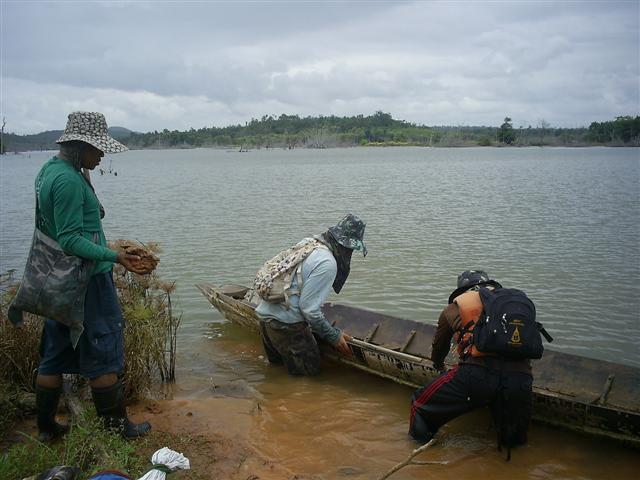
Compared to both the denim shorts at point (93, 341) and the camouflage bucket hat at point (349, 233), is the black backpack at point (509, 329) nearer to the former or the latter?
the camouflage bucket hat at point (349, 233)

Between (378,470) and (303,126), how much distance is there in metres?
166

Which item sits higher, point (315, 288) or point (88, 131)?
point (88, 131)

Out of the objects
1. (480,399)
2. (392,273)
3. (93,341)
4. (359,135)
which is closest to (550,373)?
(480,399)

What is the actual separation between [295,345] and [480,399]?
2.38 m

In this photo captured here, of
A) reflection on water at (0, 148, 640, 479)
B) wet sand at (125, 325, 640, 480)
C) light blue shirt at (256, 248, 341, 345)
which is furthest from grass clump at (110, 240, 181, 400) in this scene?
light blue shirt at (256, 248, 341, 345)

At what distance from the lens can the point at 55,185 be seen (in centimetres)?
353

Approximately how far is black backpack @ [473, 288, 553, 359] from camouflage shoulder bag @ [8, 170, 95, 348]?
3.01 m

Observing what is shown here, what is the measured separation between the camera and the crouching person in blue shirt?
5.55 m

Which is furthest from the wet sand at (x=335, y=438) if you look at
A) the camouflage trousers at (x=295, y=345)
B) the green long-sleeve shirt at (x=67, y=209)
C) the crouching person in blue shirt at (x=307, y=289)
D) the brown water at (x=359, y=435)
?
the green long-sleeve shirt at (x=67, y=209)

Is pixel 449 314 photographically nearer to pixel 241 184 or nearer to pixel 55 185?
pixel 55 185

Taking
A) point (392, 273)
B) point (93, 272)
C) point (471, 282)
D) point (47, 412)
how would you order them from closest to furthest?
point (93, 272) → point (47, 412) → point (471, 282) → point (392, 273)

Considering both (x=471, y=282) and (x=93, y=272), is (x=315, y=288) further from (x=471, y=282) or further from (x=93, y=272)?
(x=93, y=272)

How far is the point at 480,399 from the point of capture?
4.34 m

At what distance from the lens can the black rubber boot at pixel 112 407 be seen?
400cm
